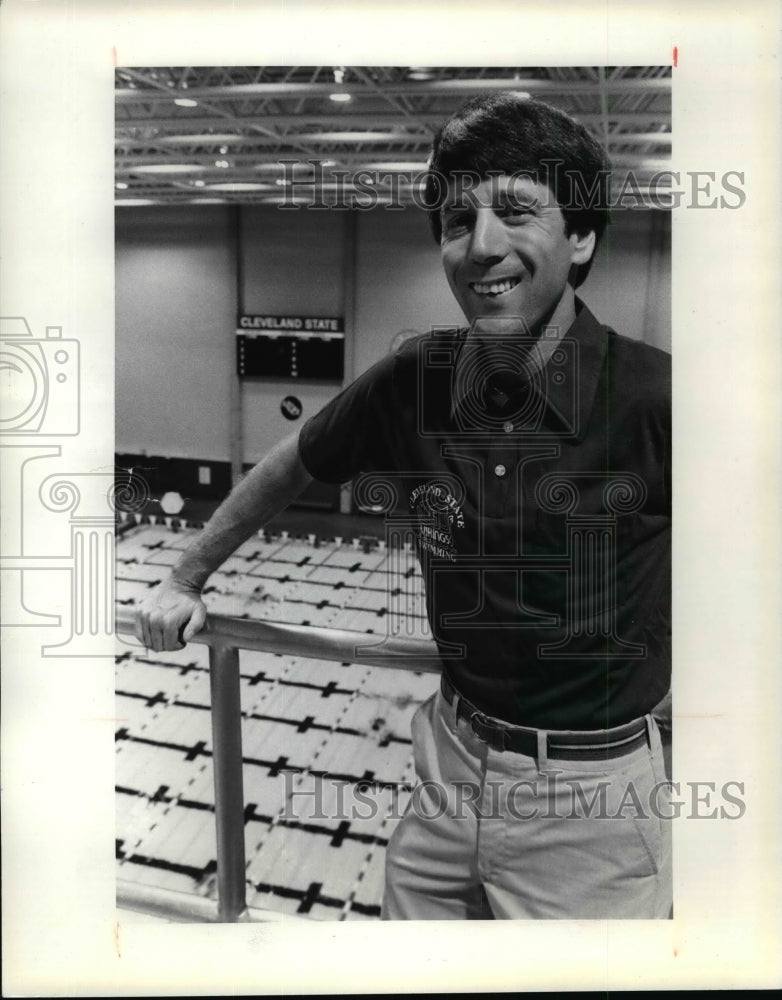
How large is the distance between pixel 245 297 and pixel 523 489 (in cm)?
71

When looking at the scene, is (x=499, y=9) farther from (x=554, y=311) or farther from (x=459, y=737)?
(x=459, y=737)

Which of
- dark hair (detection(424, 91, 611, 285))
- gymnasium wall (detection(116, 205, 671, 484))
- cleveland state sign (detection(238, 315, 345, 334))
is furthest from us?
cleveland state sign (detection(238, 315, 345, 334))

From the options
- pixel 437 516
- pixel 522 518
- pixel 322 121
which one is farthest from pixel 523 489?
pixel 322 121

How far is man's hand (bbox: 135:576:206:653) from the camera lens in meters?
1.62

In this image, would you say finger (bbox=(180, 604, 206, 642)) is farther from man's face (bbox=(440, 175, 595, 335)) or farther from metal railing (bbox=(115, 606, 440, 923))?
man's face (bbox=(440, 175, 595, 335))

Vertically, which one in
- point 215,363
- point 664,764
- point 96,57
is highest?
point 96,57

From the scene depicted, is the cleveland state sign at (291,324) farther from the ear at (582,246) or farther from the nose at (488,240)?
the ear at (582,246)

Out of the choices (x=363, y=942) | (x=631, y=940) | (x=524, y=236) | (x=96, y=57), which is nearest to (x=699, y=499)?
(x=524, y=236)

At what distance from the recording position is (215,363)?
5.59ft

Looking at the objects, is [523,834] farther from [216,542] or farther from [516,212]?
[516,212]

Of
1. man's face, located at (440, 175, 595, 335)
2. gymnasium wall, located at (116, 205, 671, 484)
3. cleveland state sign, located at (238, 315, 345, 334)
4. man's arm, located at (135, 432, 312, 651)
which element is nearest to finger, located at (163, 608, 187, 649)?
man's arm, located at (135, 432, 312, 651)

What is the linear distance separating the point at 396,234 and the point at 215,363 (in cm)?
46

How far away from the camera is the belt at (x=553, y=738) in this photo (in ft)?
4.99

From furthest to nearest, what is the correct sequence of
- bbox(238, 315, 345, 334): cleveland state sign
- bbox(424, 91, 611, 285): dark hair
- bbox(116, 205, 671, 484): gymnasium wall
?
bbox(238, 315, 345, 334): cleveland state sign → bbox(116, 205, 671, 484): gymnasium wall → bbox(424, 91, 611, 285): dark hair
